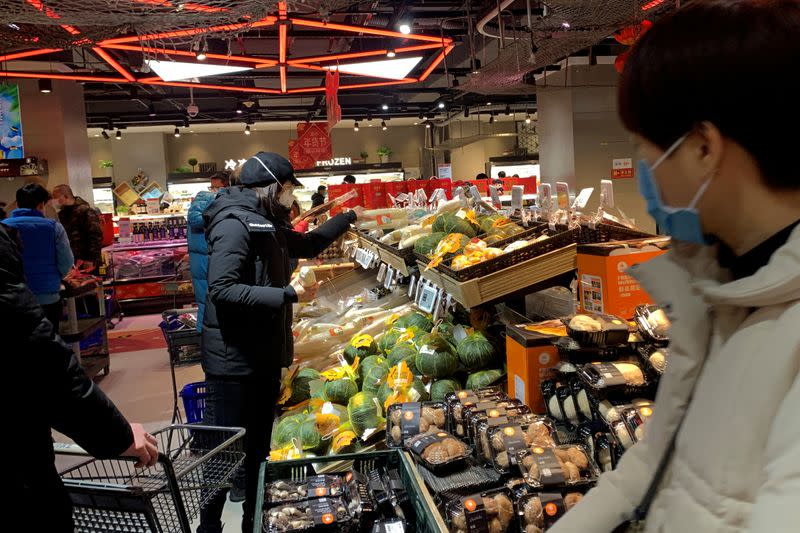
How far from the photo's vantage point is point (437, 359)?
2.91 metres

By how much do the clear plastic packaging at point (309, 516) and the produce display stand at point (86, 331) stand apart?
4.29 meters

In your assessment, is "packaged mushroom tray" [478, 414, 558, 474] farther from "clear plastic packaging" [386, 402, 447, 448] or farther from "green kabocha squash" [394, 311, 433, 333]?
"green kabocha squash" [394, 311, 433, 333]

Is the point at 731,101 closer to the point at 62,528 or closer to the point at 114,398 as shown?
the point at 62,528

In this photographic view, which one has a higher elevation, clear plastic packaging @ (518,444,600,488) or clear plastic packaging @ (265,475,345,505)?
clear plastic packaging @ (518,444,600,488)

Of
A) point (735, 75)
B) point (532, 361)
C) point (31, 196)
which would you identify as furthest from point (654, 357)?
point (31, 196)

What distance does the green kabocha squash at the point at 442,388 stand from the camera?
2838 mm

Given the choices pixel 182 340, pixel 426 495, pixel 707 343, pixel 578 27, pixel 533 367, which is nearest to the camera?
pixel 707 343

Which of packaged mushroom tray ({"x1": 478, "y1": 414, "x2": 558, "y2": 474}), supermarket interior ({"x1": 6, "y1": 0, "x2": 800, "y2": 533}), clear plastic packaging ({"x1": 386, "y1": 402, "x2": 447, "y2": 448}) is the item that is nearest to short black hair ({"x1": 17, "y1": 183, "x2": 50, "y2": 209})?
supermarket interior ({"x1": 6, "y1": 0, "x2": 800, "y2": 533})

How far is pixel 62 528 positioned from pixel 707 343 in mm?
1509

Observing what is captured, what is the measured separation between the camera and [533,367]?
7.39 feet

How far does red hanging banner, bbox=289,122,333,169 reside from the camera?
14016mm

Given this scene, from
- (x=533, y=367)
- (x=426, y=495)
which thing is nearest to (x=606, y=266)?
(x=533, y=367)

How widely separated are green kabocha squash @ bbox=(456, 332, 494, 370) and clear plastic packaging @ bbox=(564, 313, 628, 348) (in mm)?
796

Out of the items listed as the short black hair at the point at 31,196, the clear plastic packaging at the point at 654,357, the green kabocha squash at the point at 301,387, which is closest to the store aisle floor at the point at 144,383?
the green kabocha squash at the point at 301,387
